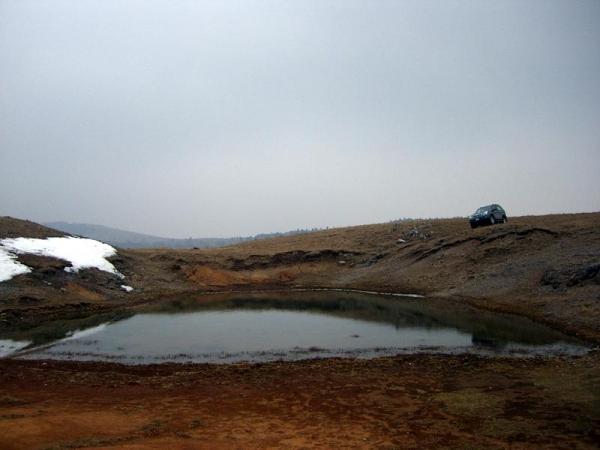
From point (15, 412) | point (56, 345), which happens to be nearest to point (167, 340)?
point (56, 345)

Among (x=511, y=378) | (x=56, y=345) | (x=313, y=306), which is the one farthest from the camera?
(x=313, y=306)

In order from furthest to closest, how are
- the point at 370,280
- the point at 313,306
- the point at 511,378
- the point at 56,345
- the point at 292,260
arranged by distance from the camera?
the point at 292,260, the point at 370,280, the point at 313,306, the point at 56,345, the point at 511,378

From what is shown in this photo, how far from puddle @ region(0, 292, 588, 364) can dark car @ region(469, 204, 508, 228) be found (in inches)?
587

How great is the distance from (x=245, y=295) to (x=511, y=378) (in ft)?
80.4

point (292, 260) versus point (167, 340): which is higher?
point (292, 260)

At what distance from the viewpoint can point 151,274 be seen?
39.8 meters

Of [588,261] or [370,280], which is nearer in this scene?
[588,261]

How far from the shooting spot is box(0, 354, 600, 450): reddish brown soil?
9469 mm

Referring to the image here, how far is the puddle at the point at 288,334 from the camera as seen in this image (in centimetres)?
1798

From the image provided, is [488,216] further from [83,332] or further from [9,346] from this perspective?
[9,346]

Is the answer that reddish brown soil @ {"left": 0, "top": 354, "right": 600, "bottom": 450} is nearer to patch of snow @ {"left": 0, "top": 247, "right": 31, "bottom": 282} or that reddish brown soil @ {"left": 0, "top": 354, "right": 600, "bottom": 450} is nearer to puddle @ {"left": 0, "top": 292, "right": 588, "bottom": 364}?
puddle @ {"left": 0, "top": 292, "right": 588, "bottom": 364}

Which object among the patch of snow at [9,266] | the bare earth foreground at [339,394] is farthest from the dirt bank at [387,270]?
the patch of snow at [9,266]

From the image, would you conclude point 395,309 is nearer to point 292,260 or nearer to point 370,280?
point 370,280

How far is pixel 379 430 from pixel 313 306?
1962 cm
